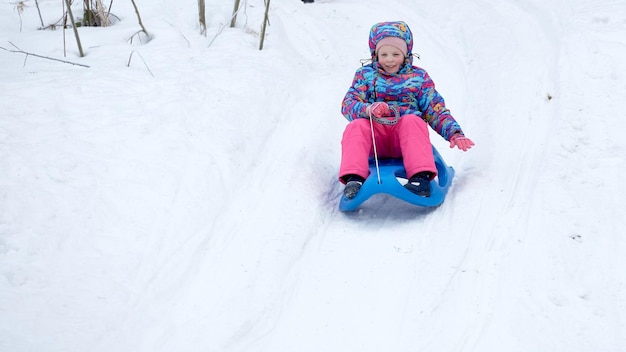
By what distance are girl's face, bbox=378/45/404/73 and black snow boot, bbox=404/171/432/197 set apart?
74cm

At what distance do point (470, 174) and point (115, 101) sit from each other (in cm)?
214

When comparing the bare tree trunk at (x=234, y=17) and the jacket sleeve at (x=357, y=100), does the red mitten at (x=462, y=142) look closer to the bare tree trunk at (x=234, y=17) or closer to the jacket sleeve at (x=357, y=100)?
the jacket sleeve at (x=357, y=100)

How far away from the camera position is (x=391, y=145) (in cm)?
346

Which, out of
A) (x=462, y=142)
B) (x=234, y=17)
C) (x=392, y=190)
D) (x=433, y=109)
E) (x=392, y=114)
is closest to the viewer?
(x=392, y=190)

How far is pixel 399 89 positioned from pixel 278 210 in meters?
1.07

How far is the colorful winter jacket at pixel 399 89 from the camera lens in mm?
3510

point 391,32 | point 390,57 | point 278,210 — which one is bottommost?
point 278,210

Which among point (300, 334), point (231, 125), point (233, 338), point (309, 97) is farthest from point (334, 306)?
point (309, 97)

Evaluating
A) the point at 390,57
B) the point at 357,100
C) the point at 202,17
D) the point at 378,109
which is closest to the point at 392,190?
the point at 378,109

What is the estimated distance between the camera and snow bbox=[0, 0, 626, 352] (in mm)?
2275

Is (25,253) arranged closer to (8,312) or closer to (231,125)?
(8,312)

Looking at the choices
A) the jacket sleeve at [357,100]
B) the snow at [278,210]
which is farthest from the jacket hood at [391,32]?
the snow at [278,210]

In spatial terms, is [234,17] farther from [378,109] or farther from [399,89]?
[378,109]

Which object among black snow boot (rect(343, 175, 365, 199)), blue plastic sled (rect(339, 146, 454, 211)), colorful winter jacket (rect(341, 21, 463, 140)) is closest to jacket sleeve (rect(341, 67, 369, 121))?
colorful winter jacket (rect(341, 21, 463, 140))
